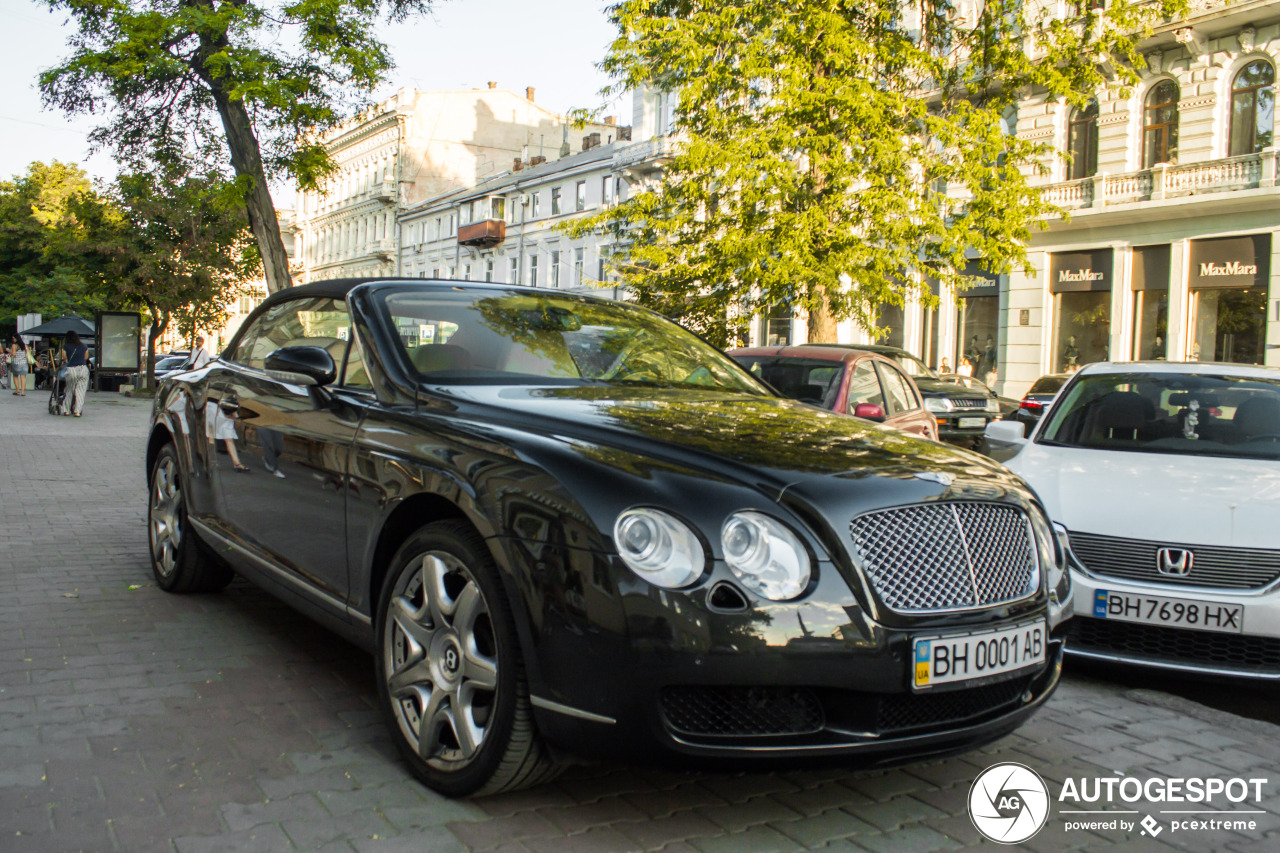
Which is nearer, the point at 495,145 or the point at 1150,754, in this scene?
the point at 1150,754

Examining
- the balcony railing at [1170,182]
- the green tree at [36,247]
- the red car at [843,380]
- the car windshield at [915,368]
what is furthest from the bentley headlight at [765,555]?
the green tree at [36,247]

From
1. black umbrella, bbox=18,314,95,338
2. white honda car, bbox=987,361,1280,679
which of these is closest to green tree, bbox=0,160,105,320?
black umbrella, bbox=18,314,95,338

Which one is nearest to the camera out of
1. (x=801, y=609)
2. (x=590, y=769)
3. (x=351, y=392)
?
(x=801, y=609)

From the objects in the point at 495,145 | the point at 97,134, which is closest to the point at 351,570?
the point at 97,134

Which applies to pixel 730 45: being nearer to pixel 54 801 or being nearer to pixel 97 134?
pixel 97 134

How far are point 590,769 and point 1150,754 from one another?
6.41 feet

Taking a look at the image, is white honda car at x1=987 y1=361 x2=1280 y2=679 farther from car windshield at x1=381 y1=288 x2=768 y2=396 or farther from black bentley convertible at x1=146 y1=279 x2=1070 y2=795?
car windshield at x1=381 y1=288 x2=768 y2=396

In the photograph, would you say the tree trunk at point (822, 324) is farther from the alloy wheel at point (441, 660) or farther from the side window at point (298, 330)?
the alloy wheel at point (441, 660)

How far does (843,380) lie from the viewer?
356 inches

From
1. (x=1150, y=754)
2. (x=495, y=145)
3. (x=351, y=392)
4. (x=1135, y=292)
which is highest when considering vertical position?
(x=495, y=145)

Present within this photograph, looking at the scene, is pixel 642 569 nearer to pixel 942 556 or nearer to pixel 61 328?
pixel 942 556

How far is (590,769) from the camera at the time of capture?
3465mm

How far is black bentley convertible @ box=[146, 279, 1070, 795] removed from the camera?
2.74 m

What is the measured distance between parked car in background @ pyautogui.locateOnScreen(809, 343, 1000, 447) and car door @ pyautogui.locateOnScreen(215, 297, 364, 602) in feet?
38.0
